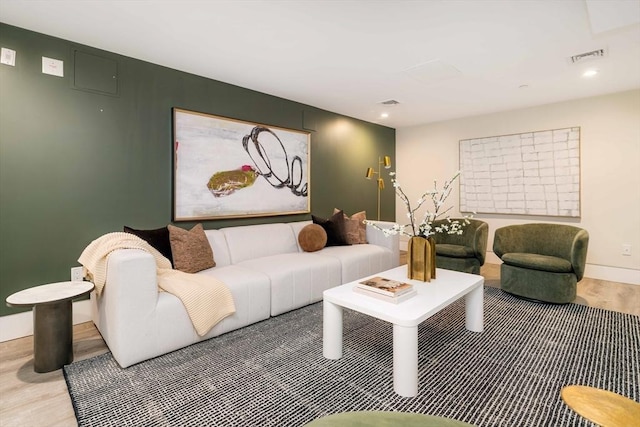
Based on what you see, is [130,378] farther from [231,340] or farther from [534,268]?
[534,268]

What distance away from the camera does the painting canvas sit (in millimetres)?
3277

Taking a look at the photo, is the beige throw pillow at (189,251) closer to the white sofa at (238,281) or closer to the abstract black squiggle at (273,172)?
the white sofa at (238,281)

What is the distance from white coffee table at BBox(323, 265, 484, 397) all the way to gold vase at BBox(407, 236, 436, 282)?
64 millimetres

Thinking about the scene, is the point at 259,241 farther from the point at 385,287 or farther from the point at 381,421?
the point at 381,421

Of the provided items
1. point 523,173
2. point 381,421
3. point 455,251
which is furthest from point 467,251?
point 381,421

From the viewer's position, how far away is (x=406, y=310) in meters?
1.90

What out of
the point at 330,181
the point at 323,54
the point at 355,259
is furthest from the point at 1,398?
the point at 330,181

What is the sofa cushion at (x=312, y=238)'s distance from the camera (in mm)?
3740

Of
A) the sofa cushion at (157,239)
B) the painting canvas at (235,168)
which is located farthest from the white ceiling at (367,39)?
the sofa cushion at (157,239)

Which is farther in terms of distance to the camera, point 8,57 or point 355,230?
point 355,230

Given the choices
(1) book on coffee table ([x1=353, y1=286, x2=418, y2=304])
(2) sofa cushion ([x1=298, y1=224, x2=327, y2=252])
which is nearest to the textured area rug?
(1) book on coffee table ([x1=353, y1=286, x2=418, y2=304])

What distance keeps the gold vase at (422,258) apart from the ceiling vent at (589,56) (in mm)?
→ 2245

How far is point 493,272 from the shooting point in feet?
14.8

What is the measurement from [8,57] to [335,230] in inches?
131
